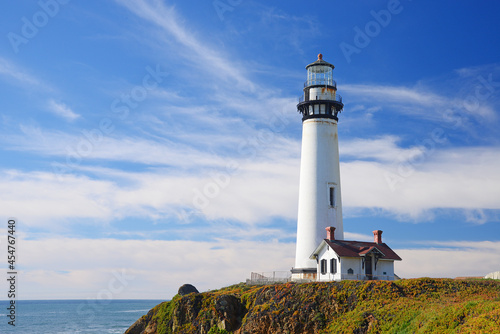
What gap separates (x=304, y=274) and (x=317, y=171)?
8.58m

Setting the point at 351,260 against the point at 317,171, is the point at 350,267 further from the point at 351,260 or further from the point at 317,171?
the point at 317,171

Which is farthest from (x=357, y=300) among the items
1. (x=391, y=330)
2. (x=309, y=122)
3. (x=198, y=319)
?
(x=309, y=122)

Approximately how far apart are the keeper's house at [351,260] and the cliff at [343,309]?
407 centimetres

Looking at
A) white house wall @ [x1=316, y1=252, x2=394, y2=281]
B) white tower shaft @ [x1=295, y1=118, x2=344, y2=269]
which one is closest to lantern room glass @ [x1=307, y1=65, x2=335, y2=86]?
white tower shaft @ [x1=295, y1=118, x2=344, y2=269]

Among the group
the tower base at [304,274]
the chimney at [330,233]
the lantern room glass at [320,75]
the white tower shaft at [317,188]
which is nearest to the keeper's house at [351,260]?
the chimney at [330,233]

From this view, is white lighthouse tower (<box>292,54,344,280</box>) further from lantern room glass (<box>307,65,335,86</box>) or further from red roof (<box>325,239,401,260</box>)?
red roof (<box>325,239,401,260</box>)

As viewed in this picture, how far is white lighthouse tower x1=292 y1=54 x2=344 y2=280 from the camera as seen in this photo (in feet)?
130

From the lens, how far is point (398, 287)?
29.5 metres

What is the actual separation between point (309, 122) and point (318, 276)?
13.1m

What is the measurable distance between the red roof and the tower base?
313cm

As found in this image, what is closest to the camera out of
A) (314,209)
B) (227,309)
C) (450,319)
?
A: (450,319)

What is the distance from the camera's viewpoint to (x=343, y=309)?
29781 mm

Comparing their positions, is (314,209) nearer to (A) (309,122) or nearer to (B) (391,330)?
(A) (309,122)

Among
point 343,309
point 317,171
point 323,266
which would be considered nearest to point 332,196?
point 317,171
